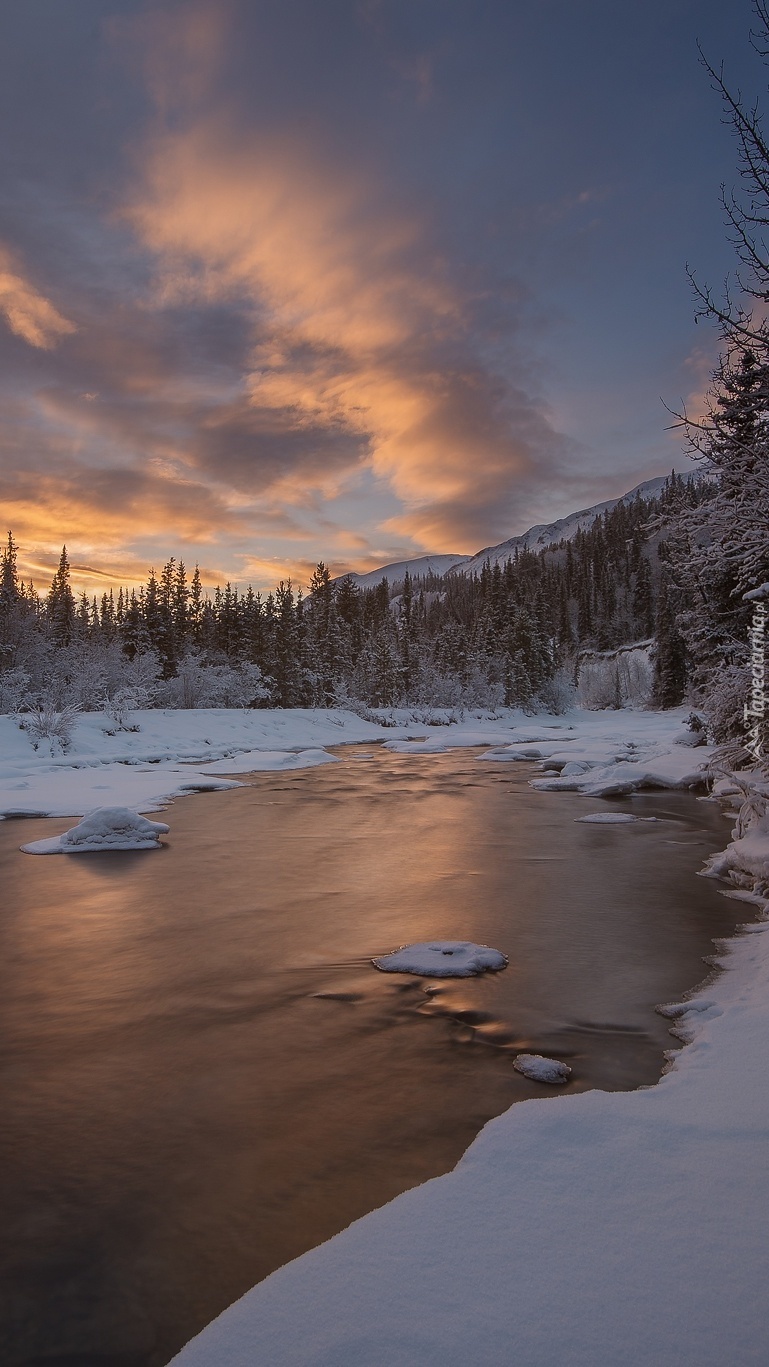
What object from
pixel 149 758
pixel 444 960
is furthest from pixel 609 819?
pixel 149 758

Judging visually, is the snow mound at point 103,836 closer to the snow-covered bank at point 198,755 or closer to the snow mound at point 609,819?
the snow-covered bank at point 198,755

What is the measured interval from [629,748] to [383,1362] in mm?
30800

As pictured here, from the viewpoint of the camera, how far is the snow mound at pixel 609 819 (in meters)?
16.2

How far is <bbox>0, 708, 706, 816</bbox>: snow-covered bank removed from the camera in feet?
62.4

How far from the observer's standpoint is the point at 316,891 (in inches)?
418

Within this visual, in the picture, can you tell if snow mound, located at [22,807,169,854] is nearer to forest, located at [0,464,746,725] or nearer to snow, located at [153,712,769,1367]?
snow, located at [153,712,769,1367]

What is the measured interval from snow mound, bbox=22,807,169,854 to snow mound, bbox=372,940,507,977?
751 centimetres

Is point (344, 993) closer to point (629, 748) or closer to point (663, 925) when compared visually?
point (663, 925)

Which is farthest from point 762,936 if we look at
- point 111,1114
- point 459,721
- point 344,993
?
point 459,721

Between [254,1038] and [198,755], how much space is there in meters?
23.6

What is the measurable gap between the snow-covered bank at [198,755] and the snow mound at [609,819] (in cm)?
379

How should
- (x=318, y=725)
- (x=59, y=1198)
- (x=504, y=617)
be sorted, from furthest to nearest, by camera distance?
1. (x=504, y=617)
2. (x=318, y=725)
3. (x=59, y=1198)

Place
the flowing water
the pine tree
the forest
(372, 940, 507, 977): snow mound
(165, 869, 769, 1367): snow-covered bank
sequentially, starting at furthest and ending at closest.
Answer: the pine tree, the forest, (372, 940, 507, 977): snow mound, the flowing water, (165, 869, 769, 1367): snow-covered bank

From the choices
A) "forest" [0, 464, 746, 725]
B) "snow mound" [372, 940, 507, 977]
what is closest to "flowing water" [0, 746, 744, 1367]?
"snow mound" [372, 940, 507, 977]
